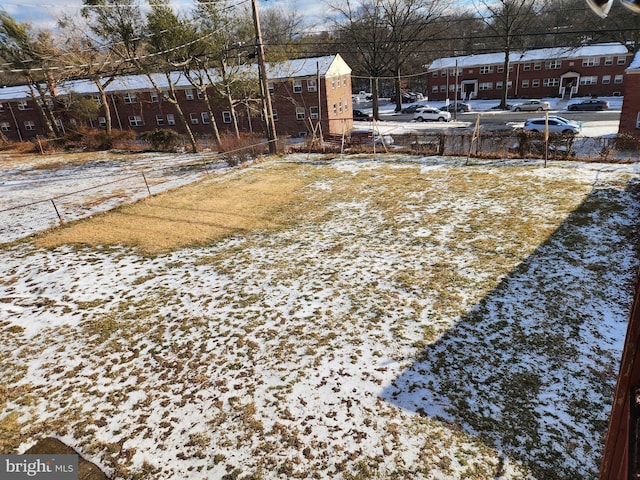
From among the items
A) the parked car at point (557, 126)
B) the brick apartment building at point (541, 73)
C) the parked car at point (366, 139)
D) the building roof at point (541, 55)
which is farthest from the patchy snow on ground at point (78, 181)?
the building roof at point (541, 55)

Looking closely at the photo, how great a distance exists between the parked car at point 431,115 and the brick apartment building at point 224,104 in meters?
7.54

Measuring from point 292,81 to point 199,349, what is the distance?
105ft

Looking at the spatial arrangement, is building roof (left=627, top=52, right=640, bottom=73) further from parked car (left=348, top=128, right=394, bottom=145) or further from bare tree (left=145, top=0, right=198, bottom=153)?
bare tree (left=145, top=0, right=198, bottom=153)

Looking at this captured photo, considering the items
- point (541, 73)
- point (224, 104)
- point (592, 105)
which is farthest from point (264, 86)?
point (541, 73)

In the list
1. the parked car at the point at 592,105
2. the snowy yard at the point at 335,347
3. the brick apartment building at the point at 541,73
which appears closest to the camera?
the snowy yard at the point at 335,347

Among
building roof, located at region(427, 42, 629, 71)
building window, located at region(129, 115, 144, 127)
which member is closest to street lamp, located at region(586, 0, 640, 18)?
building window, located at region(129, 115, 144, 127)

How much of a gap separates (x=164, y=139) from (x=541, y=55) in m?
47.7

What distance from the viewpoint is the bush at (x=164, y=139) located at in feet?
90.7

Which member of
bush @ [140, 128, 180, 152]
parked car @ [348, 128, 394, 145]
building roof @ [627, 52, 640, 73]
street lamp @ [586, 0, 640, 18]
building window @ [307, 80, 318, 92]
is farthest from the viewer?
building window @ [307, 80, 318, 92]

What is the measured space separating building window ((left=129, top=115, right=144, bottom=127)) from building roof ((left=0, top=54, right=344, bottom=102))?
109 inches

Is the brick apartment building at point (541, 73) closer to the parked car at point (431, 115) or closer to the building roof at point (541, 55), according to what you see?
the building roof at point (541, 55)

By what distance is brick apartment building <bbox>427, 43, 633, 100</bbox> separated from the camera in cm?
4475

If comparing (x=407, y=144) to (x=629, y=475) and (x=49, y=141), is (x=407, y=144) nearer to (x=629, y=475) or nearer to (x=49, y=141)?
(x=629, y=475)

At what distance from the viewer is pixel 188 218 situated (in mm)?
12594
